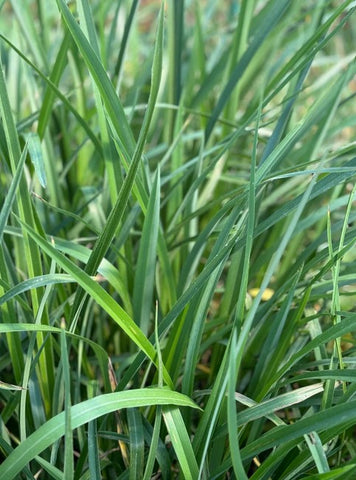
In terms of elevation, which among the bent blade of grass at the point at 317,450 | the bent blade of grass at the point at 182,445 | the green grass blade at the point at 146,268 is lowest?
the bent blade of grass at the point at 182,445

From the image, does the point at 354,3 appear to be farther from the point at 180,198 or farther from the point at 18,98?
the point at 18,98

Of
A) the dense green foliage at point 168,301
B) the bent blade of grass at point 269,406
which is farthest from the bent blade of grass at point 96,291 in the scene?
the bent blade of grass at point 269,406

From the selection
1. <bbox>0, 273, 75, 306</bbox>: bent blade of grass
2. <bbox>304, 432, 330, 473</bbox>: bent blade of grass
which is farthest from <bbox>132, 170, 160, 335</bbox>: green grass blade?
<bbox>304, 432, 330, 473</bbox>: bent blade of grass

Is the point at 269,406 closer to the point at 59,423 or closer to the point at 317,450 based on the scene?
the point at 317,450

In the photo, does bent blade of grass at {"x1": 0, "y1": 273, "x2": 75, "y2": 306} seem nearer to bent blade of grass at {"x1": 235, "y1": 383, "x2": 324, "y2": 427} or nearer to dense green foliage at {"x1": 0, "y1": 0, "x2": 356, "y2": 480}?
dense green foliage at {"x1": 0, "y1": 0, "x2": 356, "y2": 480}

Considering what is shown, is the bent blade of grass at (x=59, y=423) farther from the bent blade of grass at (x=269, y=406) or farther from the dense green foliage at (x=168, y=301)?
the bent blade of grass at (x=269, y=406)

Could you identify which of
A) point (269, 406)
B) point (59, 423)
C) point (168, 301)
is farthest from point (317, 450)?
point (168, 301)

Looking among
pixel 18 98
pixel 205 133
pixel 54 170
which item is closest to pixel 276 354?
pixel 205 133
